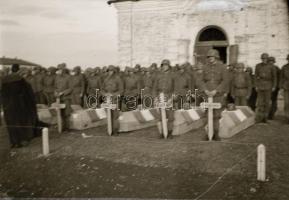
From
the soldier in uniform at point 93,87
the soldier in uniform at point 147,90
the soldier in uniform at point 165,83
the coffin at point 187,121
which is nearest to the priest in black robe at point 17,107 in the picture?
the soldier in uniform at point 165,83

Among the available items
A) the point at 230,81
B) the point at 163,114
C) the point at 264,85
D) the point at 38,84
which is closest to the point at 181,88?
the point at 230,81

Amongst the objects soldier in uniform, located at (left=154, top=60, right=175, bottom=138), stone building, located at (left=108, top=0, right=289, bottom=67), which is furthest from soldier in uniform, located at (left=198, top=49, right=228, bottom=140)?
stone building, located at (left=108, top=0, right=289, bottom=67)

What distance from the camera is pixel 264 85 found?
10.5m

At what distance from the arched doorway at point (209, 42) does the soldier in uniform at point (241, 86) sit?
3.95 meters

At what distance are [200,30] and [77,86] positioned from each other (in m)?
5.50

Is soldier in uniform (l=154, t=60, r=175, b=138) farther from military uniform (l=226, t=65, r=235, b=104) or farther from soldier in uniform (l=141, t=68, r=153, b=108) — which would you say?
soldier in uniform (l=141, t=68, r=153, b=108)

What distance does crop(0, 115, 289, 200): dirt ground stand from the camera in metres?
5.97

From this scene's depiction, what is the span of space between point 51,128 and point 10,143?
1.64 metres

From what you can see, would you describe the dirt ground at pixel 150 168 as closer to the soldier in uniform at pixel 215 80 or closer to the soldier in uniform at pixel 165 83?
the soldier in uniform at pixel 215 80

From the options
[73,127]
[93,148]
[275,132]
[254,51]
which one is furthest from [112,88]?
[254,51]

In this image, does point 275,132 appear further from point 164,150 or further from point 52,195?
point 52,195

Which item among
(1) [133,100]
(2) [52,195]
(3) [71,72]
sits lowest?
(2) [52,195]

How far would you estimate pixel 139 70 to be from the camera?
13.0 metres

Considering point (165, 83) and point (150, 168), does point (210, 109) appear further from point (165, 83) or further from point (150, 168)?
point (165, 83)
